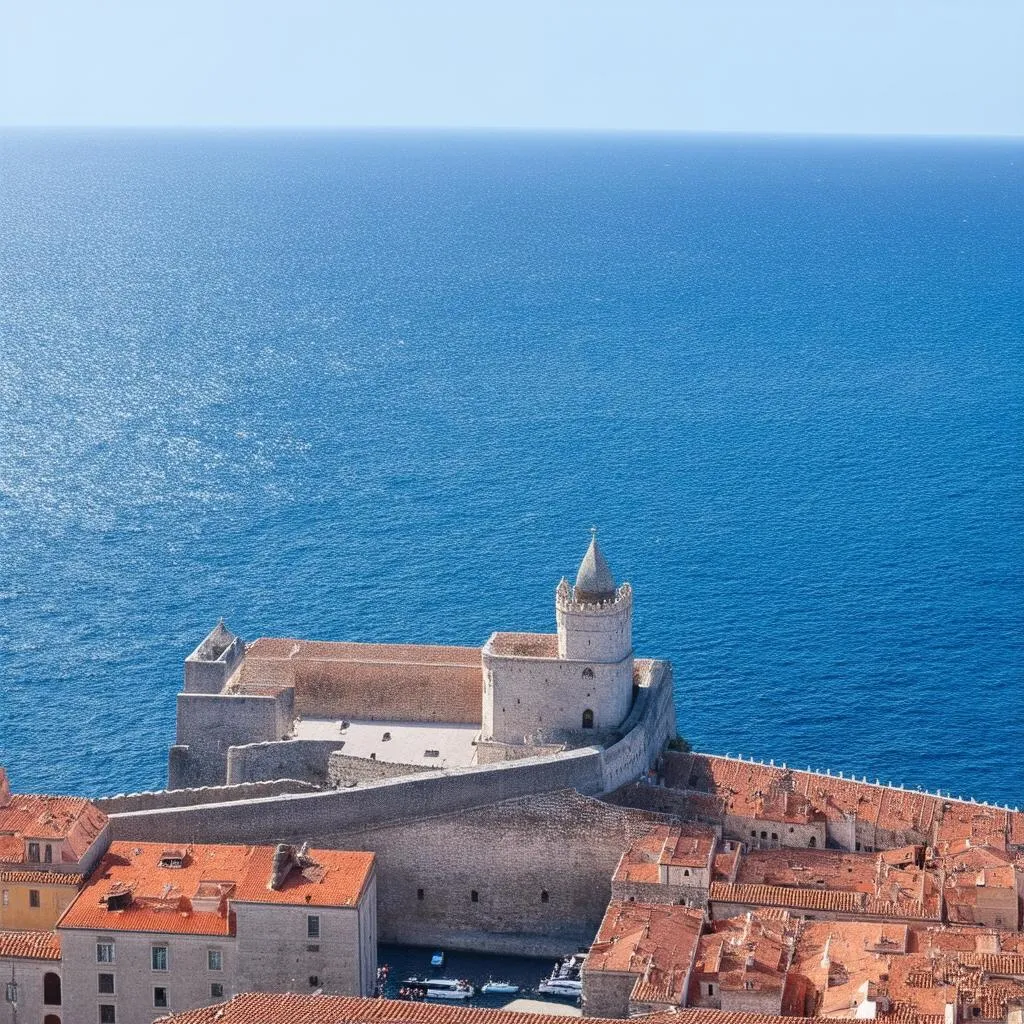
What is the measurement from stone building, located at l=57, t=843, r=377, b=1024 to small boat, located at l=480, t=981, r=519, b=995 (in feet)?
17.6

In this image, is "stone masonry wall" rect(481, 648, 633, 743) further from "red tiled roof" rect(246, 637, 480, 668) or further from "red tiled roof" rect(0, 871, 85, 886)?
"red tiled roof" rect(0, 871, 85, 886)

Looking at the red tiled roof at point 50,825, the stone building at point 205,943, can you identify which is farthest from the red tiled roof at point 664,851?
the red tiled roof at point 50,825

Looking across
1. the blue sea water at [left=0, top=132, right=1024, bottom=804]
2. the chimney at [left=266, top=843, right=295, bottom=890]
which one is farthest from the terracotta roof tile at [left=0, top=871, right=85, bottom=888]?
the blue sea water at [left=0, top=132, right=1024, bottom=804]

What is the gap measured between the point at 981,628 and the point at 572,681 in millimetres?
39431

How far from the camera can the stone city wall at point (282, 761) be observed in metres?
81.0

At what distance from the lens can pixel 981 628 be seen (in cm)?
11250

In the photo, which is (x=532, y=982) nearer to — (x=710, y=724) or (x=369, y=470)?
(x=710, y=724)

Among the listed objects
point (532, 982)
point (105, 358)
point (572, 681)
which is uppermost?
point (105, 358)

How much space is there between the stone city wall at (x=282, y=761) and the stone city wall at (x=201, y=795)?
2.49 ft

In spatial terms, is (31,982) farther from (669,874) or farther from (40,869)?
(669,874)

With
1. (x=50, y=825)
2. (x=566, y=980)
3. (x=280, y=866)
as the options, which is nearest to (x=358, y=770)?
(x=280, y=866)

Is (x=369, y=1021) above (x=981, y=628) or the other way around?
the other way around

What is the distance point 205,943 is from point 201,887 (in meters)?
2.05

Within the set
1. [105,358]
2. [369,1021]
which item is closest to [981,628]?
[369,1021]
